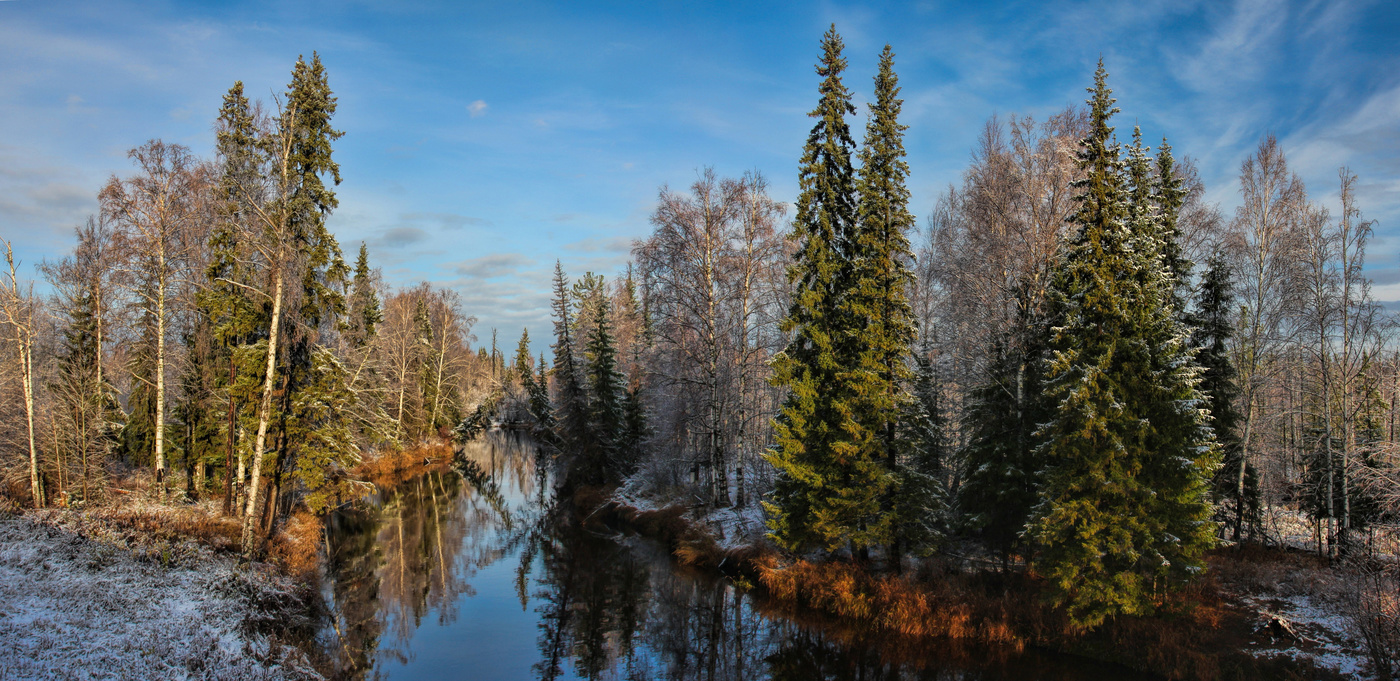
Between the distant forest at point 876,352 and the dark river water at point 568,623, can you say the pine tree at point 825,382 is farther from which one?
the dark river water at point 568,623

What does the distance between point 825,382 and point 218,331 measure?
55.9 feet

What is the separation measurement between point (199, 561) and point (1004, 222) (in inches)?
913

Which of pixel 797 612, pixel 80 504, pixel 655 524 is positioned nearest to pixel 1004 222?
pixel 797 612

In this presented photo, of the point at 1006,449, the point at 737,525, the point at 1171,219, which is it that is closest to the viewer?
the point at 1006,449

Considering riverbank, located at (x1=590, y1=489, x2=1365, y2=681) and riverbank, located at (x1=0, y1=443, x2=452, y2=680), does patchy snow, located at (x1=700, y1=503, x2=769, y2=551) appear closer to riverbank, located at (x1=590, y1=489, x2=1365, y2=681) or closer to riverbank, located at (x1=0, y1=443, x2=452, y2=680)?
riverbank, located at (x1=590, y1=489, x2=1365, y2=681)

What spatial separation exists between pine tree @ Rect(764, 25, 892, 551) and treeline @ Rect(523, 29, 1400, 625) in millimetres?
76

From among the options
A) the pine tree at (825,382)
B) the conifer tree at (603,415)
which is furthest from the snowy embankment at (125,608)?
the conifer tree at (603,415)

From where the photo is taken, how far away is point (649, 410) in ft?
113

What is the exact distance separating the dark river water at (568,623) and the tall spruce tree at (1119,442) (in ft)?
7.46

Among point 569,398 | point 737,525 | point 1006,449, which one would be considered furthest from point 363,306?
point 1006,449

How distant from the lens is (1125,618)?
48.4 ft

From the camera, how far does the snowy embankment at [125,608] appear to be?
9.65m

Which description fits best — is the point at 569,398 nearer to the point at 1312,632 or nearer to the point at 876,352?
the point at 876,352

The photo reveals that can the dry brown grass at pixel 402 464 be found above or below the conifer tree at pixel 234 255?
below
